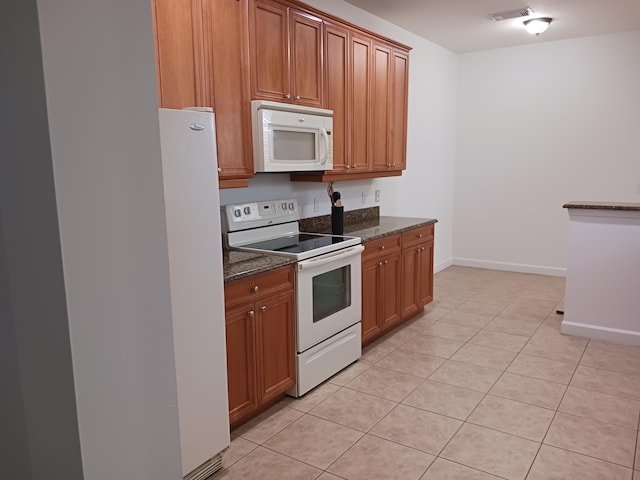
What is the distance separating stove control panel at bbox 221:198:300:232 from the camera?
3.03 m

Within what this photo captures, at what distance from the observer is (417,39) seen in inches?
210

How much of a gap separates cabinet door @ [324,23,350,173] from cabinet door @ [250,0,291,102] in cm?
48

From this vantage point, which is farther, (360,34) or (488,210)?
(488,210)

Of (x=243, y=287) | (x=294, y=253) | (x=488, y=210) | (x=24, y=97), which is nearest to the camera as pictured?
(x=24, y=97)

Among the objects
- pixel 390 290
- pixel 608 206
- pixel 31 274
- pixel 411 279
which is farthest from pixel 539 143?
pixel 31 274

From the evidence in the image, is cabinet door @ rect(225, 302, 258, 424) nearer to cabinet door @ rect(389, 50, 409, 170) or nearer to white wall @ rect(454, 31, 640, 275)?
cabinet door @ rect(389, 50, 409, 170)

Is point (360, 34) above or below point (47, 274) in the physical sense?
above

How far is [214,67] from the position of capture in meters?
Answer: 2.61

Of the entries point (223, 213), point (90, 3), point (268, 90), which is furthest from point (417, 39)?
point (90, 3)

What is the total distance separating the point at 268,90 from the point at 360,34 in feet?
4.07

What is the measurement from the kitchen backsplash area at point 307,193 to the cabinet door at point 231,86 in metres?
0.38

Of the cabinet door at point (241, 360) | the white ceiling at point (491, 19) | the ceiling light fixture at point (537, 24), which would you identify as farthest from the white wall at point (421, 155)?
the cabinet door at point (241, 360)

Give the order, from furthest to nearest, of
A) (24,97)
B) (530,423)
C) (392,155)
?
(392,155)
(530,423)
(24,97)

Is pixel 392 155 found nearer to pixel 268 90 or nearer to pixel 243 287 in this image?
pixel 268 90
